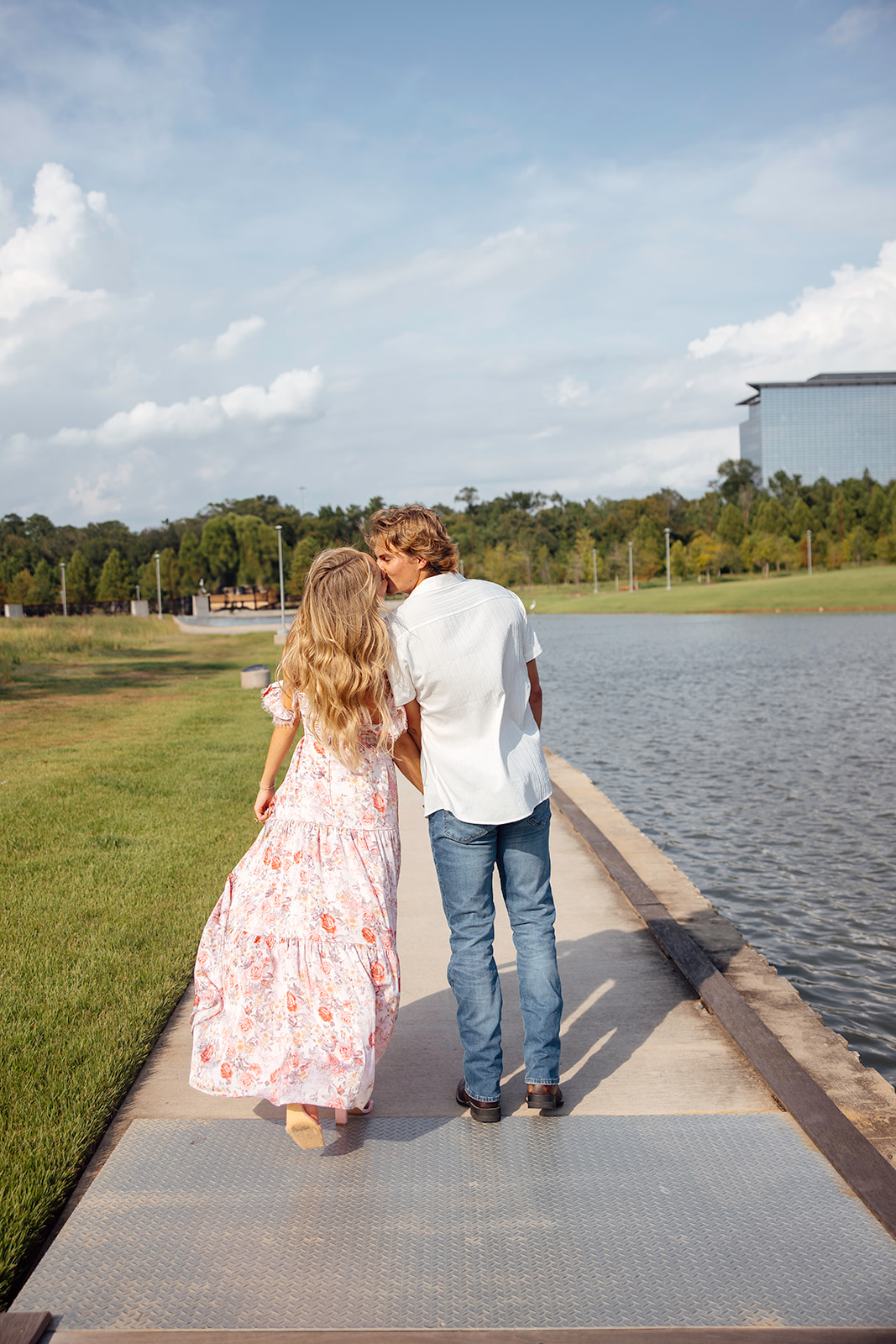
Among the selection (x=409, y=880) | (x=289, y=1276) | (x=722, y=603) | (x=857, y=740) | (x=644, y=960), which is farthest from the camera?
(x=722, y=603)

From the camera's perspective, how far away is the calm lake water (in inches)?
241

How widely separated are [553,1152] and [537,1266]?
0.59 m

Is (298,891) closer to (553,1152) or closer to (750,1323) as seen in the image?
(553,1152)

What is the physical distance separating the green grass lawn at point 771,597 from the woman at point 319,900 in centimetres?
6161

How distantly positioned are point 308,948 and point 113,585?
106 metres

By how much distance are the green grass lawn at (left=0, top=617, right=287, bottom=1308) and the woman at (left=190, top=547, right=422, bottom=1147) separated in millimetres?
615

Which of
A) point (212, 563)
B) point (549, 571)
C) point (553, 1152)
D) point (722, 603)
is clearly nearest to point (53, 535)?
point (212, 563)

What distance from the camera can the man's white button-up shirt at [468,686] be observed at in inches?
128

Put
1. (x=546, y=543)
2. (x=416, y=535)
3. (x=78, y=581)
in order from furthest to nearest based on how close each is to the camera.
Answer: (x=546, y=543)
(x=78, y=581)
(x=416, y=535)

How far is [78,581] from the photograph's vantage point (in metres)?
102

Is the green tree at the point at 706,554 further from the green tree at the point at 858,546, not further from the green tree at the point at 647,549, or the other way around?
the green tree at the point at 858,546

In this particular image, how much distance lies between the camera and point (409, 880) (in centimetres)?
655

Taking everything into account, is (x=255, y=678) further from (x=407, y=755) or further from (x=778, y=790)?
(x=407, y=755)

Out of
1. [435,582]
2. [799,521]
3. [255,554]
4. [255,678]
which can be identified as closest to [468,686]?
[435,582]
